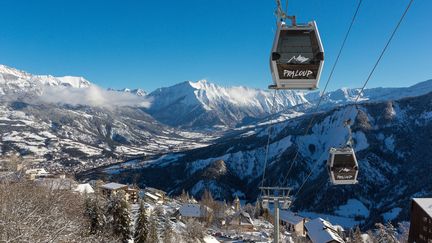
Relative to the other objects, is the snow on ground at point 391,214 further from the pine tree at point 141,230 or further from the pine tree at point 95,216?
the pine tree at point 95,216

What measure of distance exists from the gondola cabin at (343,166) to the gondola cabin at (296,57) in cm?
968

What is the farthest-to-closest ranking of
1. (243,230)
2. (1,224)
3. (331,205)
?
(331,205)
(243,230)
(1,224)

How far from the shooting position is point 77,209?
178 feet

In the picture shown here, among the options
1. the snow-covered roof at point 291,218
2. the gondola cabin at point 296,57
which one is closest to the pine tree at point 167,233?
the gondola cabin at point 296,57

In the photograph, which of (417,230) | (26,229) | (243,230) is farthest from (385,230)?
(26,229)

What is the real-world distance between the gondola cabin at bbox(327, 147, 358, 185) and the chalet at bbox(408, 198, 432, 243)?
51.3 m

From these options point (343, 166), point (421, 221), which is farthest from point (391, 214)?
point (343, 166)

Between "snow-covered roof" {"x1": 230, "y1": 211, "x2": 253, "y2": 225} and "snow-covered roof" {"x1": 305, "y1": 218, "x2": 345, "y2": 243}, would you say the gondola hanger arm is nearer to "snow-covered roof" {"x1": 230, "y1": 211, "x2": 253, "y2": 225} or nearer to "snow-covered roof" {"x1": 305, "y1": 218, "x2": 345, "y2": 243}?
"snow-covered roof" {"x1": 305, "y1": 218, "x2": 345, "y2": 243}

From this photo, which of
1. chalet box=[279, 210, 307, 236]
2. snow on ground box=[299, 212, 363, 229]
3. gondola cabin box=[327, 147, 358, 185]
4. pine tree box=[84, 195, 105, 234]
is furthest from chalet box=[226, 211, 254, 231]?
gondola cabin box=[327, 147, 358, 185]

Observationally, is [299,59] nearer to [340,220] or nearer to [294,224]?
[294,224]

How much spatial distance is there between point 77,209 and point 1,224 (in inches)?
1532

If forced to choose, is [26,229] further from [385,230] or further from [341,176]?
[385,230]

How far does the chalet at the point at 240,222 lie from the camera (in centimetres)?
10241

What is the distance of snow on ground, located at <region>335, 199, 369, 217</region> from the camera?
621 feet
